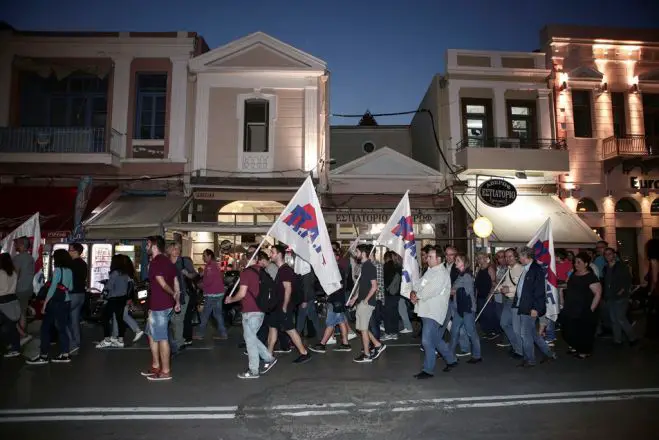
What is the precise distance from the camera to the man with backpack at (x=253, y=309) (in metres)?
6.79

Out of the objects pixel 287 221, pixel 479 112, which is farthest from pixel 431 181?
pixel 287 221

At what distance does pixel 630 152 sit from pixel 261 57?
14.1 metres

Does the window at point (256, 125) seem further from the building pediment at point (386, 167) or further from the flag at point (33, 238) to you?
the flag at point (33, 238)

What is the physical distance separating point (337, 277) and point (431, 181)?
1127 cm

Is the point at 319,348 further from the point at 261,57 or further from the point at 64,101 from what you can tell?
the point at 64,101

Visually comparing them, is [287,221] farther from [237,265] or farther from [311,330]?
[237,265]

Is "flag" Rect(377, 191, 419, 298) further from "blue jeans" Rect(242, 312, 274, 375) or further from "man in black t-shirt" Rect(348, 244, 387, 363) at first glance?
"blue jeans" Rect(242, 312, 274, 375)

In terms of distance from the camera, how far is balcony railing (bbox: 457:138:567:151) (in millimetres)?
17456

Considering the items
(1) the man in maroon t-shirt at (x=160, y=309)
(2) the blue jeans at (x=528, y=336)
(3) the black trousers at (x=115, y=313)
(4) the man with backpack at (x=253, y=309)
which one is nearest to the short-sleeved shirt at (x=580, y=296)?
(2) the blue jeans at (x=528, y=336)

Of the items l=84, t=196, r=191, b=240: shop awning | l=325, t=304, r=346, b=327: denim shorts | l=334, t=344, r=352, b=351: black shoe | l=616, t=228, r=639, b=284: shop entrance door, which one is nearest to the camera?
l=325, t=304, r=346, b=327: denim shorts

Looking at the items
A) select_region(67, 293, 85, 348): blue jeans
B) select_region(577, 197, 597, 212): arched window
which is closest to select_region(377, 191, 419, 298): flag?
select_region(67, 293, 85, 348): blue jeans

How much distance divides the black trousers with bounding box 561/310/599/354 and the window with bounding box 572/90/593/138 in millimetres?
12237

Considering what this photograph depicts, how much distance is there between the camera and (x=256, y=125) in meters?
16.8

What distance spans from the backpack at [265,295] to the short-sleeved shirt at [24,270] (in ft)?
15.8
